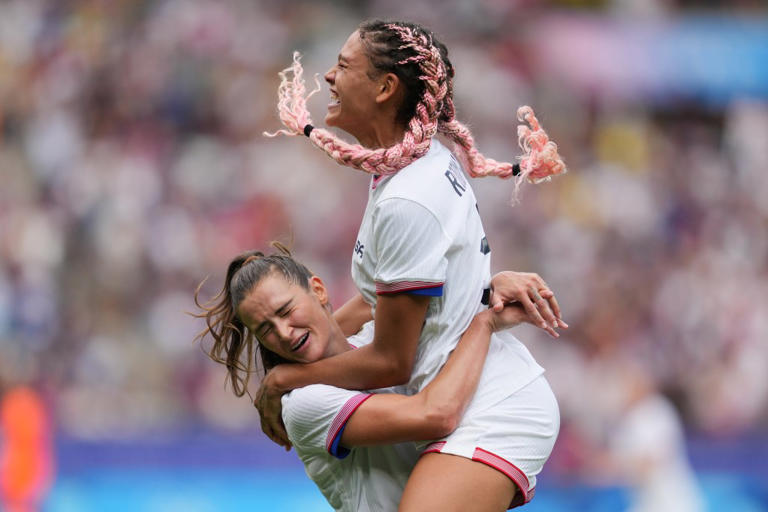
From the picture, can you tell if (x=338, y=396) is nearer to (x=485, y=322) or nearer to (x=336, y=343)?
(x=336, y=343)

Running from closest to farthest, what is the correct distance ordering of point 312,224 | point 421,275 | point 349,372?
1. point 421,275
2. point 349,372
3. point 312,224

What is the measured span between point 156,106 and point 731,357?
6036 mm

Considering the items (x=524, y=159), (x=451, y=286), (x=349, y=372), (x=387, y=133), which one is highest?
(x=387, y=133)

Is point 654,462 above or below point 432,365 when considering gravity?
below

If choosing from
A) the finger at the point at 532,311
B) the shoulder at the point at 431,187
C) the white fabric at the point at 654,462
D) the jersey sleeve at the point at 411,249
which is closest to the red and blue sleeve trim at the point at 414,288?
the jersey sleeve at the point at 411,249

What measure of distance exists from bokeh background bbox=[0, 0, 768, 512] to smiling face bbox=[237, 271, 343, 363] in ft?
14.8

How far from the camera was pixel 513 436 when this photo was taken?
3645 mm

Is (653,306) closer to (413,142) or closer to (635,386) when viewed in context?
(635,386)

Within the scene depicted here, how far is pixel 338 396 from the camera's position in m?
3.68

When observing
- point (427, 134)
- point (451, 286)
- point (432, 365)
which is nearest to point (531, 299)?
point (451, 286)

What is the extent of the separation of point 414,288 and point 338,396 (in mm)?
445

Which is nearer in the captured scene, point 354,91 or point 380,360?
point 380,360

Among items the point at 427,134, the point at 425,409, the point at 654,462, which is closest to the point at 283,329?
the point at 425,409

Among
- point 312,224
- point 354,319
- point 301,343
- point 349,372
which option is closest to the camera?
point 349,372
